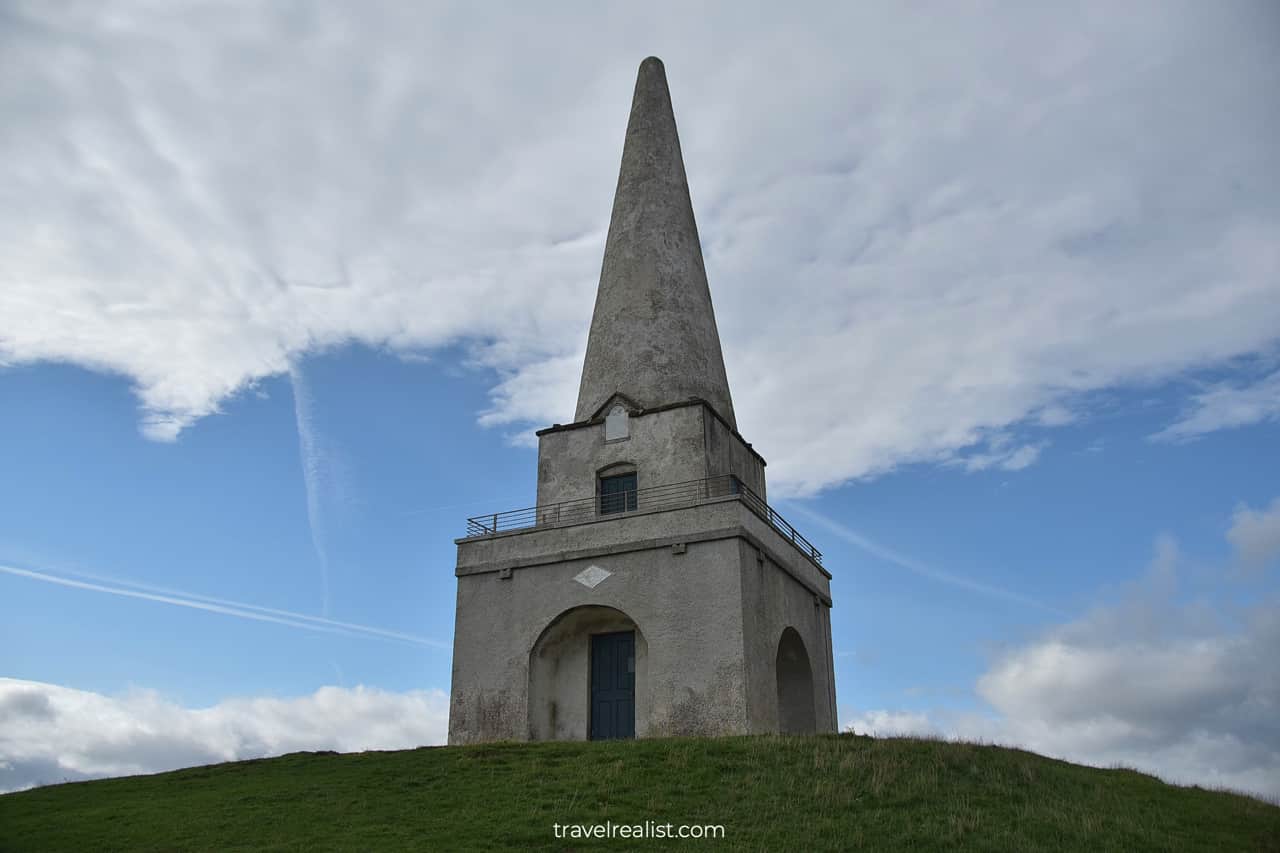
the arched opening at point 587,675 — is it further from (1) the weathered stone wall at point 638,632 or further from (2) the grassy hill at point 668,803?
(2) the grassy hill at point 668,803

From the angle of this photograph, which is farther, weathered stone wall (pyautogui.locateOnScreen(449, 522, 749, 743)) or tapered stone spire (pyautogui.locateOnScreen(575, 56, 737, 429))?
tapered stone spire (pyautogui.locateOnScreen(575, 56, 737, 429))

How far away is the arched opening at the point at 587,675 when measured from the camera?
22141 millimetres

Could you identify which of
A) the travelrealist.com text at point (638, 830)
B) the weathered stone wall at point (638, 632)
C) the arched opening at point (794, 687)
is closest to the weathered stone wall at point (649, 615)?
the weathered stone wall at point (638, 632)

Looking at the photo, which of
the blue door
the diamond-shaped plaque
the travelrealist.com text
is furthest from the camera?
the diamond-shaped plaque

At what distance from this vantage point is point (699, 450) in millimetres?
23281

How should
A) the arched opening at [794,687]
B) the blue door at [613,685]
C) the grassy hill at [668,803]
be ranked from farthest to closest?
1. the arched opening at [794,687]
2. the blue door at [613,685]
3. the grassy hill at [668,803]

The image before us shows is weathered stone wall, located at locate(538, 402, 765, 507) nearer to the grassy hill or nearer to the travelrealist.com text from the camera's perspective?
the grassy hill

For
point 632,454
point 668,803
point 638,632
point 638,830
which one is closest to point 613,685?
point 638,632

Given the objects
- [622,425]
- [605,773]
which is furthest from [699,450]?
[605,773]

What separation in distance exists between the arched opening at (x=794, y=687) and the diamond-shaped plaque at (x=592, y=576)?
4.62 metres

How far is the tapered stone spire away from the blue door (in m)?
5.44

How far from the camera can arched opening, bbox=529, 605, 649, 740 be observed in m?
22.1

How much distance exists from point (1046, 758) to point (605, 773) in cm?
817

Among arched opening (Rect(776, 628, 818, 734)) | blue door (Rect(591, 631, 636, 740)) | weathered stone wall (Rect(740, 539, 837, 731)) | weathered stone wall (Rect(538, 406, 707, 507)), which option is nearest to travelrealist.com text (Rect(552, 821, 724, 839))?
weathered stone wall (Rect(740, 539, 837, 731))
